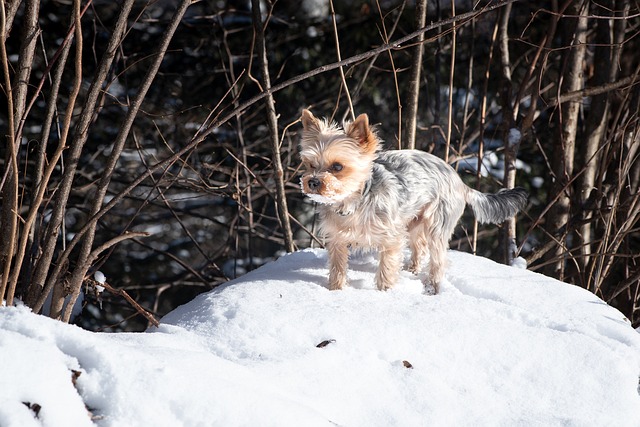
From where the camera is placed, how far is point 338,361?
315 centimetres

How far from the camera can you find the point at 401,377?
313 centimetres

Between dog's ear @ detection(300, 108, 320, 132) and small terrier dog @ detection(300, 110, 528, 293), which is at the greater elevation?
dog's ear @ detection(300, 108, 320, 132)

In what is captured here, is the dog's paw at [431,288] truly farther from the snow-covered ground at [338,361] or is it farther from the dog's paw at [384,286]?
the dog's paw at [384,286]

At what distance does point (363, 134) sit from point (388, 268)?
2.63 feet

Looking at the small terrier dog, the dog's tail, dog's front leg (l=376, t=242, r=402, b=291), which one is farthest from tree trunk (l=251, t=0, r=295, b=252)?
the dog's tail

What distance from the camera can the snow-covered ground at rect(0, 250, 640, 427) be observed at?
244cm

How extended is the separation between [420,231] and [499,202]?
1.95 ft

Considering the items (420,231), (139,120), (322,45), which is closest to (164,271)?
(139,120)

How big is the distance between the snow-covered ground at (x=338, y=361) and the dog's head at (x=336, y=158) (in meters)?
0.54

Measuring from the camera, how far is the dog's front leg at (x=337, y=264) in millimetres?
4182

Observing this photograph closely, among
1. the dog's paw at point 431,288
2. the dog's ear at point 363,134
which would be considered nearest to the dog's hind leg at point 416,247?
the dog's paw at point 431,288

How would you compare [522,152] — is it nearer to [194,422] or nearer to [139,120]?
[139,120]

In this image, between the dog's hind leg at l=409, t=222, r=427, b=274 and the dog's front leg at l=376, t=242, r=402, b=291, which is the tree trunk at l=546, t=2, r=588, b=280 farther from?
the dog's front leg at l=376, t=242, r=402, b=291

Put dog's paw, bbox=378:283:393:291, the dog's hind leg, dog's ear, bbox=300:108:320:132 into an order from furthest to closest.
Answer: the dog's hind leg
dog's ear, bbox=300:108:320:132
dog's paw, bbox=378:283:393:291
